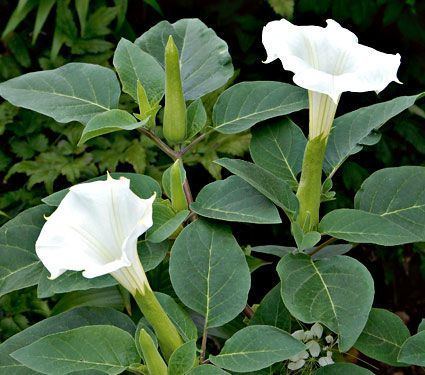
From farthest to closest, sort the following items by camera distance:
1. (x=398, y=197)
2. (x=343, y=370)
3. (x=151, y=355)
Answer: (x=398, y=197)
(x=343, y=370)
(x=151, y=355)

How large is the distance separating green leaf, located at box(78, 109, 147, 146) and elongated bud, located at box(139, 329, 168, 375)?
0.32 metres

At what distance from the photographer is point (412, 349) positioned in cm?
98

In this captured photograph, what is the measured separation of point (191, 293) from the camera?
3.32 ft

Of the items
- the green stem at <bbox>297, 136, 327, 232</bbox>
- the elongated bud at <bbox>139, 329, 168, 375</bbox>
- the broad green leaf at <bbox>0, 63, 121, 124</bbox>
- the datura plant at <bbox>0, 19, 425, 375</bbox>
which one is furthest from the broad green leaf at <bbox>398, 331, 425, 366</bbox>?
the broad green leaf at <bbox>0, 63, 121, 124</bbox>

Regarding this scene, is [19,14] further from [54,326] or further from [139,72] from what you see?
[54,326]

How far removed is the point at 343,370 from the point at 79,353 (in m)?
0.36

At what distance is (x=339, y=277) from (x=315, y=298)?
0.17 feet

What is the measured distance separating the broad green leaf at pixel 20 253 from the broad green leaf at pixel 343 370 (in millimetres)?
423

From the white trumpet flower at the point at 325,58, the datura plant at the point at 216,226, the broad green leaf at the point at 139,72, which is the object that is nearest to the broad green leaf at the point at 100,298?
the datura plant at the point at 216,226

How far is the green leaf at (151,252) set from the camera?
101 centimetres

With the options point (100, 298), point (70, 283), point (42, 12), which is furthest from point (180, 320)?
point (42, 12)

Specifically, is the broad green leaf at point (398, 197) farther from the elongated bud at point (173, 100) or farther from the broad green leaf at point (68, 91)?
the broad green leaf at point (68, 91)

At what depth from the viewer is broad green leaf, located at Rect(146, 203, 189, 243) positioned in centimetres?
102

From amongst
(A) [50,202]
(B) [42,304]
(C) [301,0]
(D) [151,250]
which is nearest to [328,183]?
(D) [151,250]
